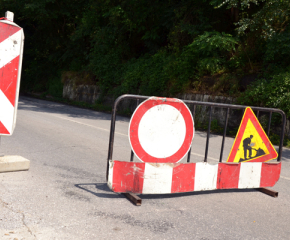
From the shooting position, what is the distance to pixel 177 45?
1655 cm

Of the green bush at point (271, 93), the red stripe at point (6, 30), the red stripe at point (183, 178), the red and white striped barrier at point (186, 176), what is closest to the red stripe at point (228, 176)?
the red and white striped barrier at point (186, 176)

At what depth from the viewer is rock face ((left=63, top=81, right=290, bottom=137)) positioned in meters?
12.4

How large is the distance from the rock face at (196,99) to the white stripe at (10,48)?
8.97 m

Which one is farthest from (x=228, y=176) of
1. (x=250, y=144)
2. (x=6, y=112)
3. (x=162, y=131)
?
(x=6, y=112)

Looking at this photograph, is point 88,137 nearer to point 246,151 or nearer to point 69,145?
point 69,145

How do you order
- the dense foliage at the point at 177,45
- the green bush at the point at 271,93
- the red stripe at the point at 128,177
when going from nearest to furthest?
the red stripe at the point at 128,177
the green bush at the point at 271,93
the dense foliage at the point at 177,45

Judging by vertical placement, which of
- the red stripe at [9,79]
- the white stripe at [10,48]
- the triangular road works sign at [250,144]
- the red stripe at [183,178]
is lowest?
the red stripe at [183,178]

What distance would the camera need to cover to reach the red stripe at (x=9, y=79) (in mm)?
4543

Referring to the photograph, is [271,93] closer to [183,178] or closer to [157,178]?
[183,178]

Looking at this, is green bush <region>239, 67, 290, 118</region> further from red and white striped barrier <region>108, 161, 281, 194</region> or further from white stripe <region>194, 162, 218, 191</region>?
white stripe <region>194, 162, 218, 191</region>

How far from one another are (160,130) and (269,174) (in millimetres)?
2035

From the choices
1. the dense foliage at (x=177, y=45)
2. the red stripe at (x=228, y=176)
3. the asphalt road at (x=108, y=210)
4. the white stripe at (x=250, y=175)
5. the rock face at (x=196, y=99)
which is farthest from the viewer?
the rock face at (x=196, y=99)

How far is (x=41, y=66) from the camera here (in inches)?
1189

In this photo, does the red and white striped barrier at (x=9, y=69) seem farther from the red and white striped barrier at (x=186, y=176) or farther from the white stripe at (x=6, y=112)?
the red and white striped barrier at (x=186, y=176)
